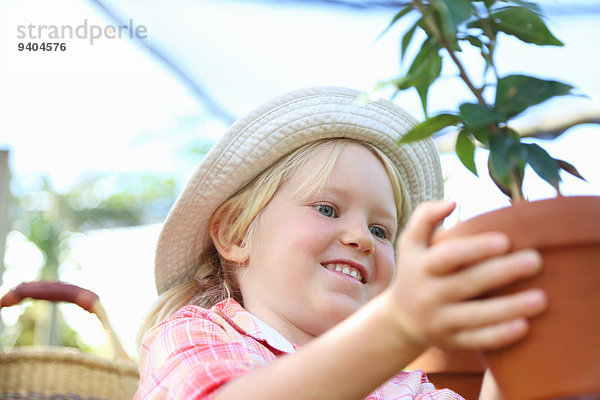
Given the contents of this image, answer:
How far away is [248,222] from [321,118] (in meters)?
0.28

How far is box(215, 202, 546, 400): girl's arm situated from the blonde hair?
2.43 ft

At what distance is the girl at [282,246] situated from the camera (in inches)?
44.1

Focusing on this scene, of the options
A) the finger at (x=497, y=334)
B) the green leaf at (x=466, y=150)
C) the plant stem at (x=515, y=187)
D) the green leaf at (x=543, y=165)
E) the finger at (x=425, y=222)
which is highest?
the green leaf at (x=466, y=150)

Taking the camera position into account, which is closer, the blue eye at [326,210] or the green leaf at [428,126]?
the green leaf at [428,126]

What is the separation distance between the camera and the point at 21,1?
162 inches

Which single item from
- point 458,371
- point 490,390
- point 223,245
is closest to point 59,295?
point 223,245

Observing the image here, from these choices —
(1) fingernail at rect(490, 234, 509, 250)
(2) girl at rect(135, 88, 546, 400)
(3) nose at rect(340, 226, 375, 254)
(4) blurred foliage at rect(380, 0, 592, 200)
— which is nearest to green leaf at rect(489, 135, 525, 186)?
(4) blurred foliage at rect(380, 0, 592, 200)

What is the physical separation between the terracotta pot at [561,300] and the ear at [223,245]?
98 cm

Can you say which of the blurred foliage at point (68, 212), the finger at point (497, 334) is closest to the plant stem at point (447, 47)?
the finger at point (497, 334)

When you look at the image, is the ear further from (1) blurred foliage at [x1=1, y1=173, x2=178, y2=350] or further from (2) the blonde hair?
(1) blurred foliage at [x1=1, y1=173, x2=178, y2=350]

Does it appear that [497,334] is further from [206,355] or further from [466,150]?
[206,355]

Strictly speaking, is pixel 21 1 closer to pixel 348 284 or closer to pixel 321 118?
pixel 321 118

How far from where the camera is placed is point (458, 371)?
5.37 feet

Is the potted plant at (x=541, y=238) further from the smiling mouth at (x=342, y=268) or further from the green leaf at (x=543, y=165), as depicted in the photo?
the smiling mouth at (x=342, y=268)
